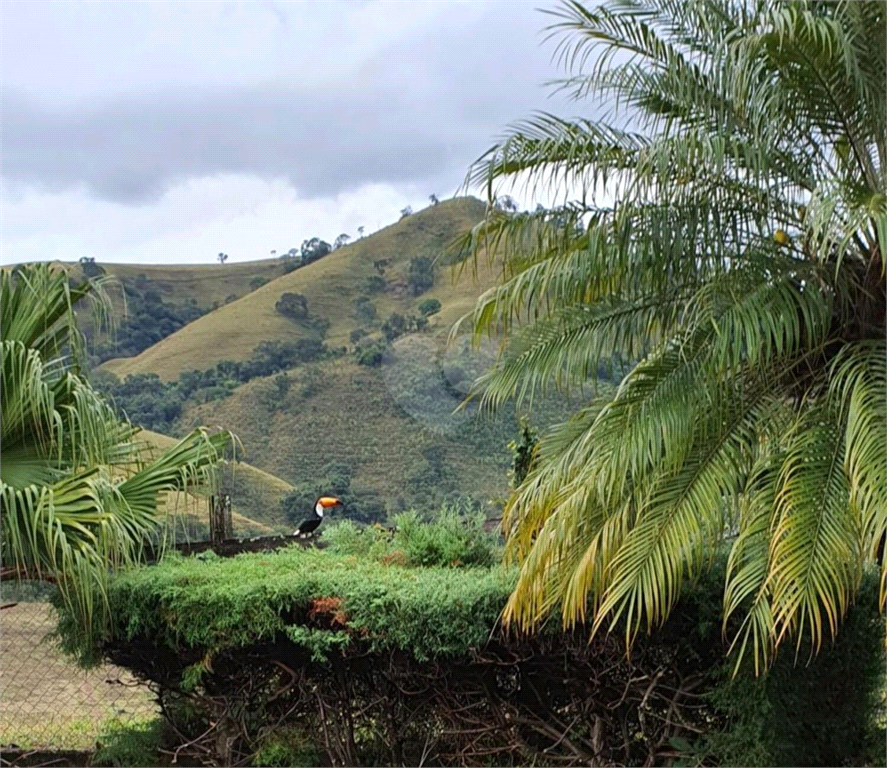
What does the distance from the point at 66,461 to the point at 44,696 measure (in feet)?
7.87

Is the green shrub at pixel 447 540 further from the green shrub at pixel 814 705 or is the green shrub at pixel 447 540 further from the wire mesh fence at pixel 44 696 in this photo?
the wire mesh fence at pixel 44 696

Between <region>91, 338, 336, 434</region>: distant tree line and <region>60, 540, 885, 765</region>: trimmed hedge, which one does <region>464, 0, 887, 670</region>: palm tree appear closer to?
<region>60, 540, 885, 765</region>: trimmed hedge

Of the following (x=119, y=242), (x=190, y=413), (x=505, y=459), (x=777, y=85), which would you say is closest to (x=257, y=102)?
(x=119, y=242)

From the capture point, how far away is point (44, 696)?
22.3 feet

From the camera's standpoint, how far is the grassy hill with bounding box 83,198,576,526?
10031 millimetres

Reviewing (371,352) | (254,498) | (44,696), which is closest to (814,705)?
(44,696)

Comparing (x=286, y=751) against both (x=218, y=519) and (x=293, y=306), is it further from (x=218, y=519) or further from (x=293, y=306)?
(x=293, y=306)

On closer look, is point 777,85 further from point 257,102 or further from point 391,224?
point 391,224

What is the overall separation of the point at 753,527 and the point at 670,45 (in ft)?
8.22

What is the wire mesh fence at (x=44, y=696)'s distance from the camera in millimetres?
6445

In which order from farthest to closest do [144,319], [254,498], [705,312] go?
[144,319] < [254,498] < [705,312]

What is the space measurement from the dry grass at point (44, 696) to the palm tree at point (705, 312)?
10.3 ft

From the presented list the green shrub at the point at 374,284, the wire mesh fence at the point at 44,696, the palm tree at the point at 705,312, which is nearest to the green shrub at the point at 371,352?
the green shrub at the point at 374,284

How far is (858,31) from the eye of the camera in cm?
447
